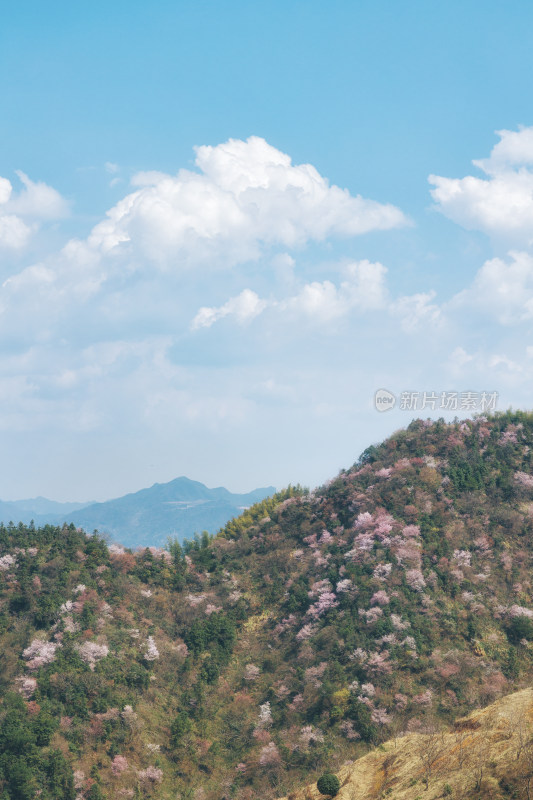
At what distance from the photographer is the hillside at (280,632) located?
158 feet

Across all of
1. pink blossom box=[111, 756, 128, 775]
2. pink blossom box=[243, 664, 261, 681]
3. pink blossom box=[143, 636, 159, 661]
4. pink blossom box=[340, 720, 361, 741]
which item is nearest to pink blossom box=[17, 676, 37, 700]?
pink blossom box=[111, 756, 128, 775]

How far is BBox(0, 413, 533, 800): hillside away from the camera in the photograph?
48.1 meters

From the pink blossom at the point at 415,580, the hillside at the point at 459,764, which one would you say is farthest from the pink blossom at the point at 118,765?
the pink blossom at the point at 415,580

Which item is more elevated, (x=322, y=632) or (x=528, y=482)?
(x=528, y=482)

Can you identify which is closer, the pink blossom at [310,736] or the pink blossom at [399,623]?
the pink blossom at [310,736]

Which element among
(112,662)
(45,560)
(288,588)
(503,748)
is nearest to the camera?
(503,748)

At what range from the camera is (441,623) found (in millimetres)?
57500

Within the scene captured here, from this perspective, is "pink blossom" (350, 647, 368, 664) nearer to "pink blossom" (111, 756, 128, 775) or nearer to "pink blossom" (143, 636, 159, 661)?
"pink blossom" (143, 636, 159, 661)

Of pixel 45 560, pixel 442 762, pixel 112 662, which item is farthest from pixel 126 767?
pixel 442 762

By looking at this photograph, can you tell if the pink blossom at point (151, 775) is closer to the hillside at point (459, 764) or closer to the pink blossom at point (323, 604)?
the hillside at point (459, 764)

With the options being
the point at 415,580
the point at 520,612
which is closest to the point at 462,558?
the point at 415,580

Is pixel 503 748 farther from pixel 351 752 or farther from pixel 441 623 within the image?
pixel 441 623

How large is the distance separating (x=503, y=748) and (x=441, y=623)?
3248 centimetres

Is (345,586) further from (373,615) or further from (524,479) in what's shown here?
(524,479)
